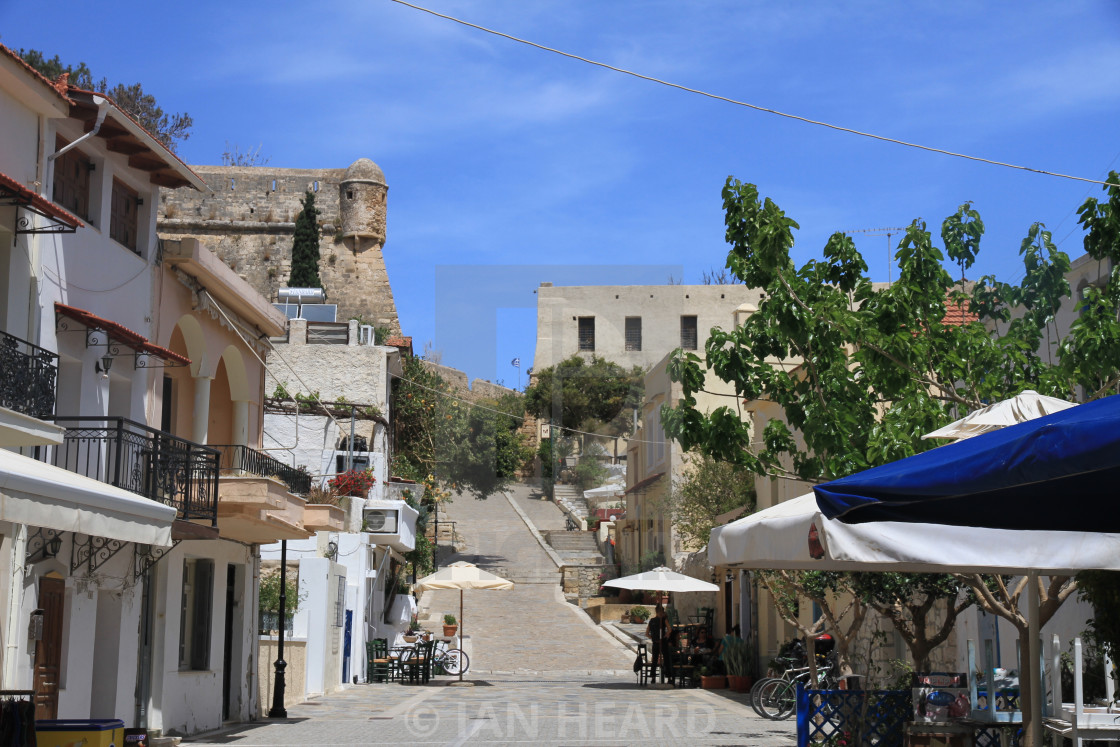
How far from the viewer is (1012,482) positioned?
183 inches

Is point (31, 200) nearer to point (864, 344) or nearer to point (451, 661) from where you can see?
point (864, 344)

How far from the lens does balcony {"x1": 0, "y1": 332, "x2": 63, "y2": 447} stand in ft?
32.2

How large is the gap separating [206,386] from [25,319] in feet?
17.3

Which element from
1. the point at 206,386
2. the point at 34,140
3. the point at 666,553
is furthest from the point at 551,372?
the point at 34,140

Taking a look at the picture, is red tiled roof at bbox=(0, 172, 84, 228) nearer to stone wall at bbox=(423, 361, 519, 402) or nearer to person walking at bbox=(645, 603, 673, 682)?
person walking at bbox=(645, 603, 673, 682)

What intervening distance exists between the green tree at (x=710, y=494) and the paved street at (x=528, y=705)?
3.98 metres

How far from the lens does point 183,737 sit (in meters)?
15.7

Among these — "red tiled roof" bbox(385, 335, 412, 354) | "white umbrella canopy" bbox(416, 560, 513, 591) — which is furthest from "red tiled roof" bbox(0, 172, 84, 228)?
"red tiled roof" bbox(385, 335, 412, 354)

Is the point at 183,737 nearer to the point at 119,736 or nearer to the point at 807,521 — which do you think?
the point at 119,736

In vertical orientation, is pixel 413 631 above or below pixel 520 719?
above

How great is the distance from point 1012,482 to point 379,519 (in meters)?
23.5

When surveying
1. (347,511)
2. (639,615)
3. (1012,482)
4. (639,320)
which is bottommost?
(639,615)

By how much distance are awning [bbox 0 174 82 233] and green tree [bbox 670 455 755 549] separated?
22444 millimetres

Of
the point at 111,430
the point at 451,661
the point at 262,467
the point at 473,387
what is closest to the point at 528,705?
the point at 262,467
